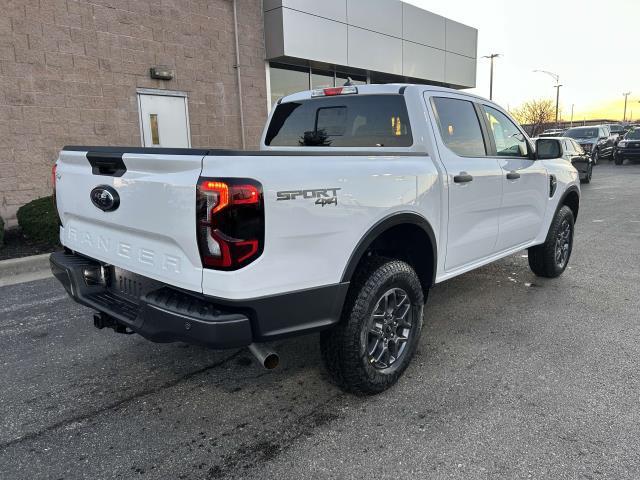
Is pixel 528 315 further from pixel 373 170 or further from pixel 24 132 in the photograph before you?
pixel 24 132

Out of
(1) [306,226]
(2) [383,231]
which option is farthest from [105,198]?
(2) [383,231]

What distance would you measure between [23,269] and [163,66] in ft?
17.6

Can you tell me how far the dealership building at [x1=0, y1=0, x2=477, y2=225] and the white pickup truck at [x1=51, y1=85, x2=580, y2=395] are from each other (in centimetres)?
597

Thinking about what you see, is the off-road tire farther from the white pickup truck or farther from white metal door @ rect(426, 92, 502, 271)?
white metal door @ rect(426, 92, 502, 271)

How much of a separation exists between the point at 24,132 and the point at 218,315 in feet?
25.1

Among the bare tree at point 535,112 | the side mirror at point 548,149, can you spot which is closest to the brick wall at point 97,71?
the side mirror at point 548,149

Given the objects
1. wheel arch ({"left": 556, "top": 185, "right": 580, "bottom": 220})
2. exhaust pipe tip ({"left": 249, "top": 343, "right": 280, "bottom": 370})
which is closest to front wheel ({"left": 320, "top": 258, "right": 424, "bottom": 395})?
exhaust pipe tip ({"left": 249, "top": 343, "right": 280, "bottom": 370})

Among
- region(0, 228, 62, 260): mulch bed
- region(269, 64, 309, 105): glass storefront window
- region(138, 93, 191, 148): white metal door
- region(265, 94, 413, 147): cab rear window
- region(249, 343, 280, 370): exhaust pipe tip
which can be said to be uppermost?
region(269, 64, 309, 105): glass storefront window

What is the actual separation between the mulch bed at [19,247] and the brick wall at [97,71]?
0.73 m

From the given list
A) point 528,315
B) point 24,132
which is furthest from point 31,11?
point 528,315

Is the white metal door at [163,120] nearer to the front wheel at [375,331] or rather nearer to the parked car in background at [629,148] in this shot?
the front wheel at [375,331]

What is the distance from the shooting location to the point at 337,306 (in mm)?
2652

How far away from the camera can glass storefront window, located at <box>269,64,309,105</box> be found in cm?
1263

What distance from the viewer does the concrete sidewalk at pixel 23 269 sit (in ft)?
19.7
